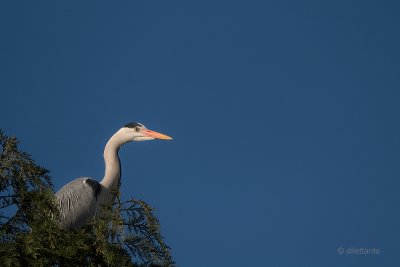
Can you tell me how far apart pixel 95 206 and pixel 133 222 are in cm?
813

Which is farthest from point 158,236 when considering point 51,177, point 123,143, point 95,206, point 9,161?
point 123,143

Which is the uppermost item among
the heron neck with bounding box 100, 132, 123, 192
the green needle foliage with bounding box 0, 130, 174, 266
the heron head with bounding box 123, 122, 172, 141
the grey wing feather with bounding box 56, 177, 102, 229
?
the heron head with bounding box 123, 122, 172, 141

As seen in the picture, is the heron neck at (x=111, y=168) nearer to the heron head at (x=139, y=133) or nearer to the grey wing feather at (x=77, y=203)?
the grey wing feather at (x=77, y=203)

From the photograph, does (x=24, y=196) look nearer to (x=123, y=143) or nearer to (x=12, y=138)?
(x=12, y=138)

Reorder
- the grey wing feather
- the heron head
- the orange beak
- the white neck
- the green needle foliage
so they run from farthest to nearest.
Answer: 1. the orange beak
2. the heron head
3. the white neck
4. the grey wing feather
5. the green needle foliage

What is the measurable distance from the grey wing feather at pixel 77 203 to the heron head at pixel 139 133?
6.01ft

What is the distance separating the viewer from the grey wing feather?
14.0 metres

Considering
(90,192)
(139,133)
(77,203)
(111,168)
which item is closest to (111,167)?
(111,168)

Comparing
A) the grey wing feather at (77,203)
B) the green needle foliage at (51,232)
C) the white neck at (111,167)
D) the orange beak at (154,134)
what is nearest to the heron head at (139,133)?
the orange beak at (154,134)

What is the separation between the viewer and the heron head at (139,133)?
15.5m

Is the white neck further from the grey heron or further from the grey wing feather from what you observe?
the grey wing feather

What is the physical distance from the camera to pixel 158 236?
6188mm

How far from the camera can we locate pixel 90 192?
14.2 metres

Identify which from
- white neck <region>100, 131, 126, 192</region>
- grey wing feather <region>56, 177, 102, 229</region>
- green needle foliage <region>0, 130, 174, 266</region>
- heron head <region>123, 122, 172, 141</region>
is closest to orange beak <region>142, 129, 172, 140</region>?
heron head <region>123, 122, 172, 141</region>
